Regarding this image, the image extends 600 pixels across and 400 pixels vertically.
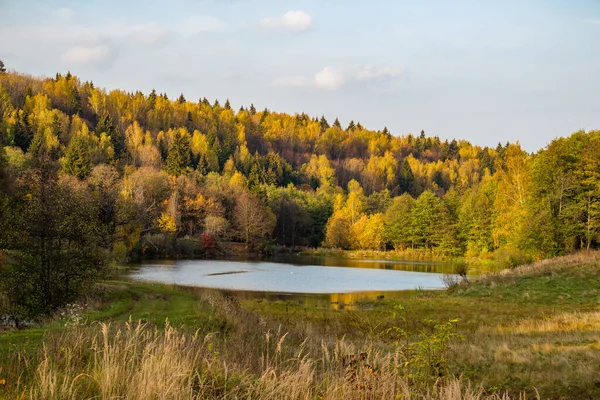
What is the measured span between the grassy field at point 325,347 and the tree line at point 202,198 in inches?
135

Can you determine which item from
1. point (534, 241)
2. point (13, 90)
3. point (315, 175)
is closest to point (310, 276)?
point (534, 241)

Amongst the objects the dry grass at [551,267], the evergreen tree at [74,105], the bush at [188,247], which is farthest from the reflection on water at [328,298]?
the evergreen tree at [74,105]

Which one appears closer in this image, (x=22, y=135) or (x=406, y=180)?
(x=22, y=135)

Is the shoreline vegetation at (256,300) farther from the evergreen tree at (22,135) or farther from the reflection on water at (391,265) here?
the reflection on water at (391,265)

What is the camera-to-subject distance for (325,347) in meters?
7.05

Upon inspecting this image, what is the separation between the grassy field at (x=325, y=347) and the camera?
6.54m

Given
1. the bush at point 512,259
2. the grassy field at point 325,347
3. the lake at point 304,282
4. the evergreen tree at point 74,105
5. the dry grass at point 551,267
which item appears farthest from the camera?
the evergreen tree at point 74,105

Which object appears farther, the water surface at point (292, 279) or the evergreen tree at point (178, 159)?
the evergreen tree at point (178, 159)

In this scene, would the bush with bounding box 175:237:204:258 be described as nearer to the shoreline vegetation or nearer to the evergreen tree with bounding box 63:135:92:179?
the shoreline vegetation

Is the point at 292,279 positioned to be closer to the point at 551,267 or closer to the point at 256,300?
the point at 256,300

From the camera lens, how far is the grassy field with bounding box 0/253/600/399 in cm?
654

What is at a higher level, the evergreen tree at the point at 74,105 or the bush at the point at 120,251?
the evergreen tree at the point at 74,105

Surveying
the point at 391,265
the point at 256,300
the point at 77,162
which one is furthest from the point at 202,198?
the point at 256,300

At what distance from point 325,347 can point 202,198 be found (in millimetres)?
91130
